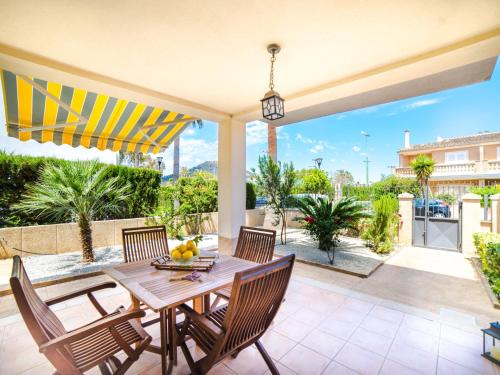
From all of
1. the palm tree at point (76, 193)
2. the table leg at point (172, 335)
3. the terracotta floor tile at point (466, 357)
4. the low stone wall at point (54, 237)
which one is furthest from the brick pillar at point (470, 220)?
the low stone wall at point (54, 237)

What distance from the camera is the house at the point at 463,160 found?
1822 centimetres

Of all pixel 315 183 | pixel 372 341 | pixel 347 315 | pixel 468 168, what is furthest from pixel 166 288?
pixel 468 168

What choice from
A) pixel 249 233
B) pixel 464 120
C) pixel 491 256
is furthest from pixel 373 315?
pixel 464 120

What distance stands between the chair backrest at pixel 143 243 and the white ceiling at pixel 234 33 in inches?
88.9

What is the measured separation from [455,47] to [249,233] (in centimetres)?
341

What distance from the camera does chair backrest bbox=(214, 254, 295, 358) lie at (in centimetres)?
173

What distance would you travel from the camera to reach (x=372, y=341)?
2816mm

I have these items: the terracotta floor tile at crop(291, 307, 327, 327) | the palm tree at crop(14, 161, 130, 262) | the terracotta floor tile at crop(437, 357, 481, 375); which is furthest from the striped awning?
the terracotta floor tile at crop(437, 357, 481, 375)

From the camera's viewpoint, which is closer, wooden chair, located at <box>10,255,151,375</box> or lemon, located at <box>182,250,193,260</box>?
wooden chair, located at <box>10,255,151,375</box>

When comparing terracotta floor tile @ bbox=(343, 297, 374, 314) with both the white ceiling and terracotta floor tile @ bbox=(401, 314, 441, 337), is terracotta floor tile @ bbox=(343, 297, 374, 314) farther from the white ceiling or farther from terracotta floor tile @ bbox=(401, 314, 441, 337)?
the white ceiling

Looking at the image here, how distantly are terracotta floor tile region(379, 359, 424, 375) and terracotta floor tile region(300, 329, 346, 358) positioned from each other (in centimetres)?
44

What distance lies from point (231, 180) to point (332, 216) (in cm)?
278

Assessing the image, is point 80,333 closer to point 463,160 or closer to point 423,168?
point 423,168

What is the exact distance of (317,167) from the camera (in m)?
12.4
